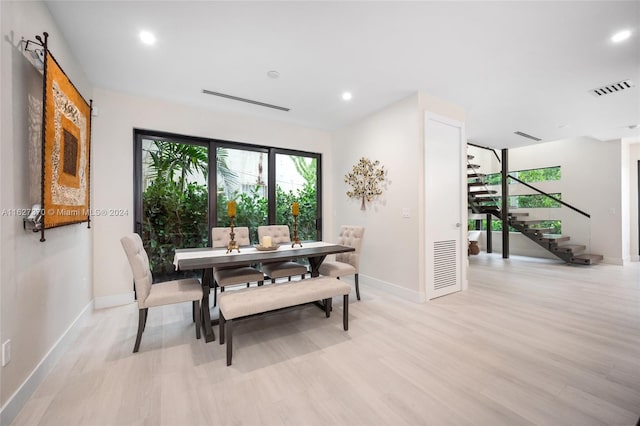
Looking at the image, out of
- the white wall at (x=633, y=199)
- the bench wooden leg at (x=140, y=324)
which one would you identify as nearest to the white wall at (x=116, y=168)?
the bench wooden leg at (x=140, y=324)

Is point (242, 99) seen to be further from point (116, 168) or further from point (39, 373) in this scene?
point (39, 373)

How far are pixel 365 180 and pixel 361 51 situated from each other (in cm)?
211

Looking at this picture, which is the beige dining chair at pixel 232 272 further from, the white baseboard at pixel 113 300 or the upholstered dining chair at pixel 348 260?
the white baseboard at pixel 113 300

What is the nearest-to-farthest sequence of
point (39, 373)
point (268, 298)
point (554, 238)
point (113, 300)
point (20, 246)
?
point (20, 246), point (39, 373), point (268, 298), point (113, 300), point (554, 238)

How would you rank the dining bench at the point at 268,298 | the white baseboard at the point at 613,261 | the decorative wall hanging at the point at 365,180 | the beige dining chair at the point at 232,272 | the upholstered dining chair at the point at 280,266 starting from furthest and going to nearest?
the white baseboard at the point at 613,261, the decorative wall hanging at the point at 365,180, the upholstered dining chair at the point at 280,266, the beige dining chair at the point at 232,272, the dining bench at the point at 268,298

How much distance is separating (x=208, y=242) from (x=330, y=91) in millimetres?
2873

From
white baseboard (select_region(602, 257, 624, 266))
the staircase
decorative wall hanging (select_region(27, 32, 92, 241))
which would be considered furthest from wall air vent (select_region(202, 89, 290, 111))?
white baseboard (select_region(602, 257, 624, 266))

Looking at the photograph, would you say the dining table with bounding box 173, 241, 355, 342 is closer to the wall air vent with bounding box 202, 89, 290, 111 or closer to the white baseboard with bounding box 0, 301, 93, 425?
the white baseboard with bounding box 0, 301, 93, 425

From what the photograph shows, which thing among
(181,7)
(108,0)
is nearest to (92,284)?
(108,0)

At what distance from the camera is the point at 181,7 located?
199 centimetres

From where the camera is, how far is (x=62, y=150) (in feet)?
6.88

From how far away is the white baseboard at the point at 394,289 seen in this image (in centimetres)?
341

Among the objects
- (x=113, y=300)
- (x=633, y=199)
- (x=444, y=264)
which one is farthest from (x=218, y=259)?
(x=633, y=199)

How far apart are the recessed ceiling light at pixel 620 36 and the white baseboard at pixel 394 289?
320 centimetres
